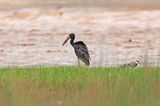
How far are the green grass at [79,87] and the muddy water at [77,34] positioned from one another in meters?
1.34

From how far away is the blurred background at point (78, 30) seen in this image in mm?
18781

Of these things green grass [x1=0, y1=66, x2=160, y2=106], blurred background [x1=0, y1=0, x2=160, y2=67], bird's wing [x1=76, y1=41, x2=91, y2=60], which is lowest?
blurred background [x1=0, y1=0, x2=160, y2=67]

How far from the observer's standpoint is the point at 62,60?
722 inches

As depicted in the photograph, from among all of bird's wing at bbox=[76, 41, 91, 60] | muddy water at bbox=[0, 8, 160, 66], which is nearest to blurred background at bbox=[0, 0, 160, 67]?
muddy water at bbox=[0, 8, 160, 66]

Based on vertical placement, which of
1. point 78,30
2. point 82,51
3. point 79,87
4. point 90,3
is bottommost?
point 90,3

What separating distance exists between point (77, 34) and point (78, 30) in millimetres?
1335

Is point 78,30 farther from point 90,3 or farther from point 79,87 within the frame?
point 79,87

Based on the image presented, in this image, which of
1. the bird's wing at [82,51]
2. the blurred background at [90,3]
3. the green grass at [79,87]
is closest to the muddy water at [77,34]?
the bird's wing at [82,51]

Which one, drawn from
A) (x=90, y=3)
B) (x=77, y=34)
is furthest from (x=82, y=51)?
(x=90, y=3)

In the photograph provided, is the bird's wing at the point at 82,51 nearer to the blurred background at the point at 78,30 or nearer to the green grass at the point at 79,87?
the blurred background at the point at 78,30

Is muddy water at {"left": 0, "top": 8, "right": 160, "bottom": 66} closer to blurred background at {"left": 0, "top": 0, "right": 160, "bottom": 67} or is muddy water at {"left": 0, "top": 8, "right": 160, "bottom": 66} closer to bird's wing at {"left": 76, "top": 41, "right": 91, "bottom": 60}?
blurred background at {"left": 0, "top": 0, "right": 160, "bottom": 67}

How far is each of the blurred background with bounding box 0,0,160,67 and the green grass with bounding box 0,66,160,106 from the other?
132 cm

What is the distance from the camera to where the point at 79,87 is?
11.3 meters

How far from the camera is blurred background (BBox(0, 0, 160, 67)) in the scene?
1878 centimetres
